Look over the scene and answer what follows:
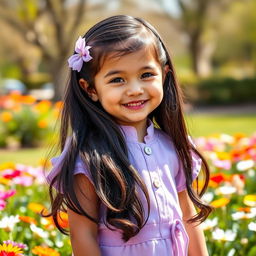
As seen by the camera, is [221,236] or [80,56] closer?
[80,56]

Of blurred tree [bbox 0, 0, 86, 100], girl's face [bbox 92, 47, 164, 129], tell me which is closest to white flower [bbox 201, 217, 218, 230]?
girl's face [bbox 92, 47, 164, 129]

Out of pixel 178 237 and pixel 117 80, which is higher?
pixel 117 80

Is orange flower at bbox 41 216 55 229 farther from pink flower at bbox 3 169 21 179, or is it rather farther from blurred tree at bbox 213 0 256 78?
blurred tree at bbox 213 0 256 78

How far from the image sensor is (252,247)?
2711 mm

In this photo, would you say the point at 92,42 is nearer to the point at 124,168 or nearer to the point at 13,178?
the point at 124,168

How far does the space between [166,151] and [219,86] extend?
16.3 m

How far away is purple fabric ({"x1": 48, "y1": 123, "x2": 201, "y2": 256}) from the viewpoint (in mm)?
1829

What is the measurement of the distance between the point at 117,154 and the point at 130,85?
22 cm

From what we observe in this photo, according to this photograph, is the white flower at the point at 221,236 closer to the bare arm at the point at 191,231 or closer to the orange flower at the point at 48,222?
the bare arm at the point at 191,231

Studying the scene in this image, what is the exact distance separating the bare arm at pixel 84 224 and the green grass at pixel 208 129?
14.7 feet

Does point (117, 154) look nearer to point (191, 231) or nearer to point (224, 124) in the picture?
point (191, 231)

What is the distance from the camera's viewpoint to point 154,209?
6.09ft

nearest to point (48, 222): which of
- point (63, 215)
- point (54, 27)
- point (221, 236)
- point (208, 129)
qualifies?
point (63, 215)

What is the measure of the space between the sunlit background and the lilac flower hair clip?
360 millimetres
